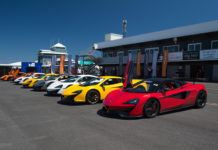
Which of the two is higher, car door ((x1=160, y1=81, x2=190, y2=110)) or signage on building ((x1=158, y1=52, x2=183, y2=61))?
signage on building ((x1=158, y1=52, x2=183, y2=61))

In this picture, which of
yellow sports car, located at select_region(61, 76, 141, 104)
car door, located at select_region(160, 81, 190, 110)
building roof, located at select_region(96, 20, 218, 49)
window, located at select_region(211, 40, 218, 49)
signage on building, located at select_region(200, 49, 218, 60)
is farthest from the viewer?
window, located at select_region(211, 40, 218, 49)

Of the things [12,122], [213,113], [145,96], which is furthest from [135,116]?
[12,122]

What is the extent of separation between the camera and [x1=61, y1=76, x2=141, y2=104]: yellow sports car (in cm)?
746

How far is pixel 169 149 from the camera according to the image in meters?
3.25

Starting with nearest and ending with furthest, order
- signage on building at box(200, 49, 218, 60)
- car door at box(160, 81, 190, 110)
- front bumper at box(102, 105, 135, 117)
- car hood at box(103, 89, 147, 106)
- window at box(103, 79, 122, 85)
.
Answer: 1. front bumper at box(102, 105, 135, 117)
2. car hood at box(103, 89, 147, 106)
3. car door at box(160, 81, 190, 110)
4. window at box(103, 79, 122, 85)
5. signage on building at box(200, 49, 218, 60)

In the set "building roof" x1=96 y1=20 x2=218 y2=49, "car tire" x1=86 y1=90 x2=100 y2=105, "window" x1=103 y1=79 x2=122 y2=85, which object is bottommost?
"car tire" x1=86 y1=90 x2=100 y2=105

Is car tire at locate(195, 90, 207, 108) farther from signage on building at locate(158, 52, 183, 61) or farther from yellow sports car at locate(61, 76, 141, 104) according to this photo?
signage on building at locate(158, 52, 183, 61)

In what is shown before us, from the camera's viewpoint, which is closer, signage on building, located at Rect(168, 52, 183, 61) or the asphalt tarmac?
the asphalt tarmac

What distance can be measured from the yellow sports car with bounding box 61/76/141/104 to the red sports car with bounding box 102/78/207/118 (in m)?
1.92

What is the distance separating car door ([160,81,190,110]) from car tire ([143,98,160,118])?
0.69ft

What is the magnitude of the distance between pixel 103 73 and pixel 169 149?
105 ft

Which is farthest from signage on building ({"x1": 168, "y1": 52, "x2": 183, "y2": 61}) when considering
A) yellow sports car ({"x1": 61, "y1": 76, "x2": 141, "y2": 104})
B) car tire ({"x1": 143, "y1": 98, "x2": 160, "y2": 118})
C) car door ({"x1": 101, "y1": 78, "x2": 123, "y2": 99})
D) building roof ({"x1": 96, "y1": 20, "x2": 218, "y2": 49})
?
car tire ({"x1": 143, "y1": 98, "x2": 160, "y2": 118})

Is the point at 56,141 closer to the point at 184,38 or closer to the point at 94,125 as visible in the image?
the point at 94,125

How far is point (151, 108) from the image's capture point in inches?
212
